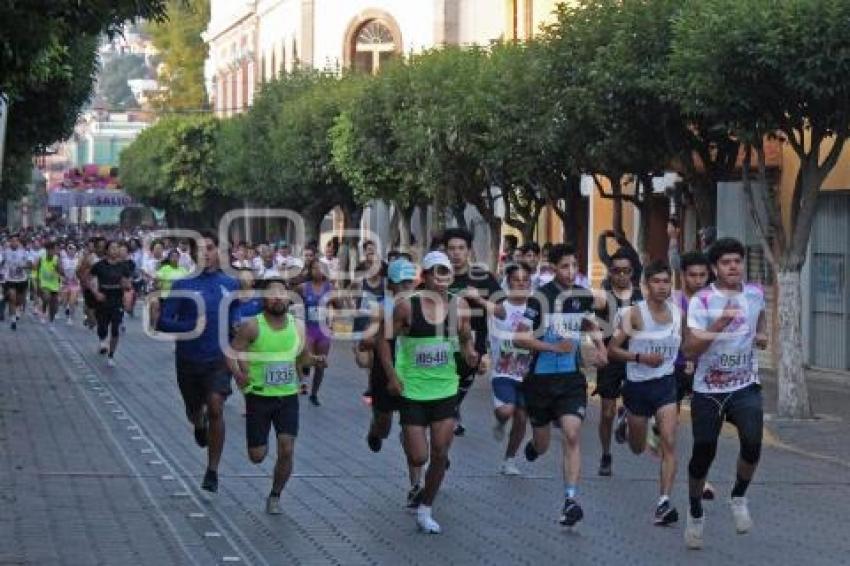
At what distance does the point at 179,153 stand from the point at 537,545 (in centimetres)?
6973

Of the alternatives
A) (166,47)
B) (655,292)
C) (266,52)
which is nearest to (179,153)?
(266,52)

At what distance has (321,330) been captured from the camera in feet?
73.6

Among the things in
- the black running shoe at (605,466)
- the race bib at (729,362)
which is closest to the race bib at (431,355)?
the race bib at (729,362)

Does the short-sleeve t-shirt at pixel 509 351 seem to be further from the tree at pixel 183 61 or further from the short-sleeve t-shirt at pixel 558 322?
the tree at pixel 183 61

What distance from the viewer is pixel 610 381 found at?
1587 centimetres

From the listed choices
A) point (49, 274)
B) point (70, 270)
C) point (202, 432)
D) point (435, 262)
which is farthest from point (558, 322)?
point (70, 270)

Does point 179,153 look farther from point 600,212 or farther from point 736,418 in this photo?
point 736,418

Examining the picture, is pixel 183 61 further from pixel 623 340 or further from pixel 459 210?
pixel 623 340

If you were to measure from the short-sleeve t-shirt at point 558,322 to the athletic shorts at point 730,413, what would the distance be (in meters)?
1.48

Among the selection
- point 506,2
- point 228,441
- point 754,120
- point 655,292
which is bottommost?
point 228,441

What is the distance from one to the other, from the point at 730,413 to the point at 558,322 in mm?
1878

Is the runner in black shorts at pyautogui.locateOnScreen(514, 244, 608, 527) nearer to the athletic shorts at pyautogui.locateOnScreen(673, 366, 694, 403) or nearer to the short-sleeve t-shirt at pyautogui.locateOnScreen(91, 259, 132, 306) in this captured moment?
the athletic shorts at pyautogui.locateOnScreen(673, 366, 694, 403)

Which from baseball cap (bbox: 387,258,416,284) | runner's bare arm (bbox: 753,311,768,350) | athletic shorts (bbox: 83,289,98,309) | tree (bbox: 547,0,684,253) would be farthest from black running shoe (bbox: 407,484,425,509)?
athletic shorts (bbox: 83,289,98,309)

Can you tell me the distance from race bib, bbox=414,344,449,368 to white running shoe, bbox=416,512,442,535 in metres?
0.97
